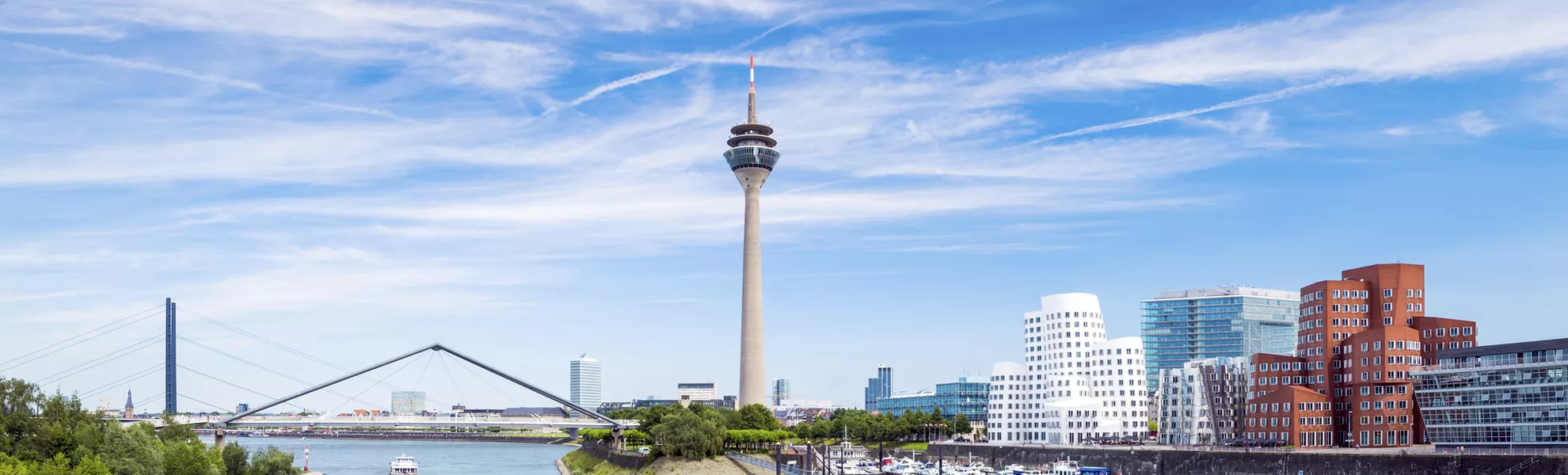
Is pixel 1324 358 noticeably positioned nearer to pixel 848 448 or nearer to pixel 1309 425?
pixel 1309 425

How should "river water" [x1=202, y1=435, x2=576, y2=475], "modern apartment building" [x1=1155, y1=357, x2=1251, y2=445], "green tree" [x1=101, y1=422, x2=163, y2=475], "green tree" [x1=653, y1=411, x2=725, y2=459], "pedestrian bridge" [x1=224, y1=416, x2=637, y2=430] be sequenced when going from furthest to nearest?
"river water" [x1=202, y1=435, x2=576, y2=475]
"pedestrian bridge" [x1=224, y1=416, x2=637, y2=430]
"modern apartment building" [x1=1155, y1=357, x2=1251, y2=445]
"green tree" [x1=653, y1=411, x2=725, y2=459]
"green tree" [x1=101, y1=422, x2=163, y2=475]

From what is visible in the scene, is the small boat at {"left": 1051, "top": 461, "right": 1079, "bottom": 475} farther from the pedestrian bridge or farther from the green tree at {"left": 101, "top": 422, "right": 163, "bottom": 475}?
the green tree at {"left": 101, "top": 422, "right": 163, "bottom": 475}

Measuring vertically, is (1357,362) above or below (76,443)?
above

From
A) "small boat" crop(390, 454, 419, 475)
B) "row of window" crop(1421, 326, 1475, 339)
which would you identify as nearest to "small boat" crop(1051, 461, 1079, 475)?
"row of window" crop(1421, 326, 1475, 339)

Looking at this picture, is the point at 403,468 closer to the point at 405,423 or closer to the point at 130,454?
the point at 405,423

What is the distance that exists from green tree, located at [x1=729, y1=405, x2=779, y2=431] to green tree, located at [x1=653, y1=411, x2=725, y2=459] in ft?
81.4

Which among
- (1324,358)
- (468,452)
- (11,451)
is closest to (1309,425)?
(1324,358)

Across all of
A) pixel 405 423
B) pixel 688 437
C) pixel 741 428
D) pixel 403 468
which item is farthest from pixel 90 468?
pixel 741 428

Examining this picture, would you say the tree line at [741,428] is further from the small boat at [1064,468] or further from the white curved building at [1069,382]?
the small boat at [1064,468]

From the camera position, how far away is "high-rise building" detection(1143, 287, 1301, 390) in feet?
547

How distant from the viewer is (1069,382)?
393 ft

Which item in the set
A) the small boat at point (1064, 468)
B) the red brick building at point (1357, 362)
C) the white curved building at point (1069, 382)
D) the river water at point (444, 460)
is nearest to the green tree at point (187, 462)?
the river water at point (444, 460)

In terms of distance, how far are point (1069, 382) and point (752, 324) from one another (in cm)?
4337

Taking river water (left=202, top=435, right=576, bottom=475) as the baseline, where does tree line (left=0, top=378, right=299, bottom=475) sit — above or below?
above
